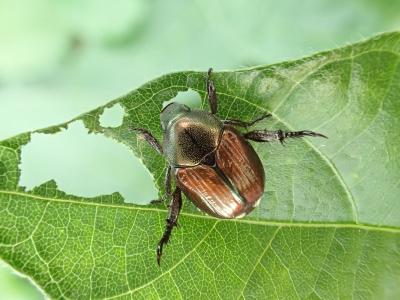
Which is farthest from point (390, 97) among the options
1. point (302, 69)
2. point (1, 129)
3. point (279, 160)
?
point (1, 129)

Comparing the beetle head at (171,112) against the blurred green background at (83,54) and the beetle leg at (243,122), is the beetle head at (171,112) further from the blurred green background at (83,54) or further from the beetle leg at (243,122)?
the blurred green background at (83,54)

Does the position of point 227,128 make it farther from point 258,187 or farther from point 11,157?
point 11,157

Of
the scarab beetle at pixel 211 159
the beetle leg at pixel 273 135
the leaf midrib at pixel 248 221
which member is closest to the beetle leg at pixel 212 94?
the scarab beetle at pixel 211 159

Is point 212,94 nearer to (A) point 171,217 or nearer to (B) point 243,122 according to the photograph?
(B) point 243,122

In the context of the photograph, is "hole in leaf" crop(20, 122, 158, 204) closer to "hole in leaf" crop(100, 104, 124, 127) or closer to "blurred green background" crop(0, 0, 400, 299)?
"blurred green background" crop(0, 0, 400, 299)

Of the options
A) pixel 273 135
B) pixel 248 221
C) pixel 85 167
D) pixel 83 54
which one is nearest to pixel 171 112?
pixel 273 135

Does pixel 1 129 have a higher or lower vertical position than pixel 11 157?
lower
